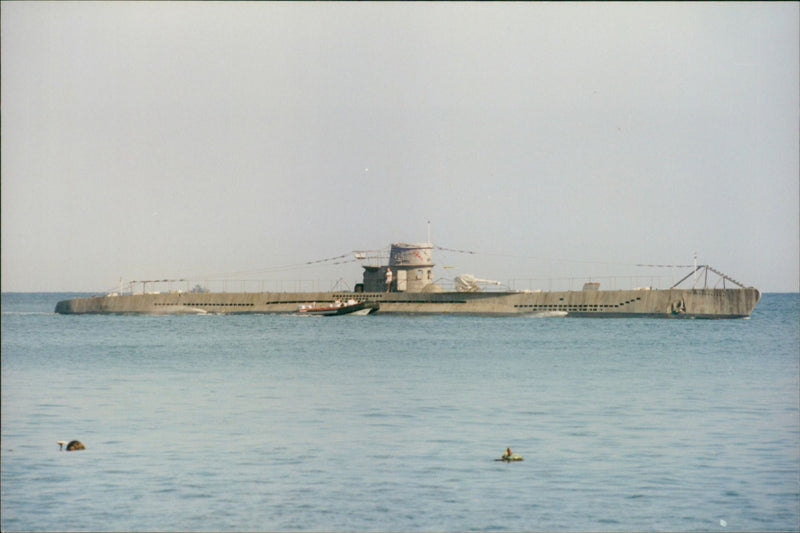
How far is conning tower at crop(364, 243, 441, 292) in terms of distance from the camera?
110000 mm

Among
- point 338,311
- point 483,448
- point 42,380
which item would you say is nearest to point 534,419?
point 483,448

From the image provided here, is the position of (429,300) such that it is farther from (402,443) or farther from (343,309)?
(402,443)

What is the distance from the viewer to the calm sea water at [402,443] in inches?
765

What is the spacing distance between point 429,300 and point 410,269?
4.54 meters

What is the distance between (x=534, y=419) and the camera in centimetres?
3017

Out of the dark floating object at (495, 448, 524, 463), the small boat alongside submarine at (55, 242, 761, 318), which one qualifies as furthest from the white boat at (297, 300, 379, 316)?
the dark floating object at (495, 448, 524, 463)

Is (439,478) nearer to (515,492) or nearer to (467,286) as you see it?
(515,492)

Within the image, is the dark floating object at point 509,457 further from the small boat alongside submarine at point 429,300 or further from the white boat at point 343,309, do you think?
the white boat at point 343,309

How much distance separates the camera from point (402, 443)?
1027 inches

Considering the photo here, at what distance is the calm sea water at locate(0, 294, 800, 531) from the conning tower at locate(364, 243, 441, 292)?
56.6 m

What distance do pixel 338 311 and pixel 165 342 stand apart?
4143 cm

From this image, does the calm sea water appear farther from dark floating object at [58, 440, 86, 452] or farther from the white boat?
the white boat

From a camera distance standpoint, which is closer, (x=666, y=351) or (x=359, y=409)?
(x=359, y=409)

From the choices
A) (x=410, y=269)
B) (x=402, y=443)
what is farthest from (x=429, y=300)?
(x=402, y=443)
